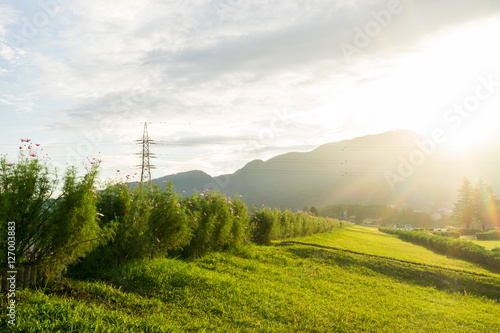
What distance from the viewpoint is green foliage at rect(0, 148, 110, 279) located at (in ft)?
19.6

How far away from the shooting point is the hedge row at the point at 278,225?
60.7 ft

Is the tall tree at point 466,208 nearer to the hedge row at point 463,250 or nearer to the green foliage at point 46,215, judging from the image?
the hedge row at point 463,250

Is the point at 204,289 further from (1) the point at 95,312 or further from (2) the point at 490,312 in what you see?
(2) the point at 490,312

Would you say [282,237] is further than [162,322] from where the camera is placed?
Yes

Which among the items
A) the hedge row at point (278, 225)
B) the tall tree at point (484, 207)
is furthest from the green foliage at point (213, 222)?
the tall tree at point (484, 207)

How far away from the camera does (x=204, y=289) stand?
7781 millimetres

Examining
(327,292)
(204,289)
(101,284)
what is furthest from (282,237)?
(101,284)

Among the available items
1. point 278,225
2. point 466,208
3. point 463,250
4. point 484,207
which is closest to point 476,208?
point 484,207

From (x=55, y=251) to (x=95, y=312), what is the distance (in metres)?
1.94

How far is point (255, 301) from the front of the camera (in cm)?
759

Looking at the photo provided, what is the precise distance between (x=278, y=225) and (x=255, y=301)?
12.6m

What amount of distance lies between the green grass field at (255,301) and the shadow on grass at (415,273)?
0.24 ft

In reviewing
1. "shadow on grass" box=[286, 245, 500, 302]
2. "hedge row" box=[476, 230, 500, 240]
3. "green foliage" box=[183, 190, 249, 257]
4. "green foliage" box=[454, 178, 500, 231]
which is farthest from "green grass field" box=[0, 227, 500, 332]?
"green foliage" box=[454, 178, 500, 231]

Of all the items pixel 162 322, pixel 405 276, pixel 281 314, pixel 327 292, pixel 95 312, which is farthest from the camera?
pixel 405 276
